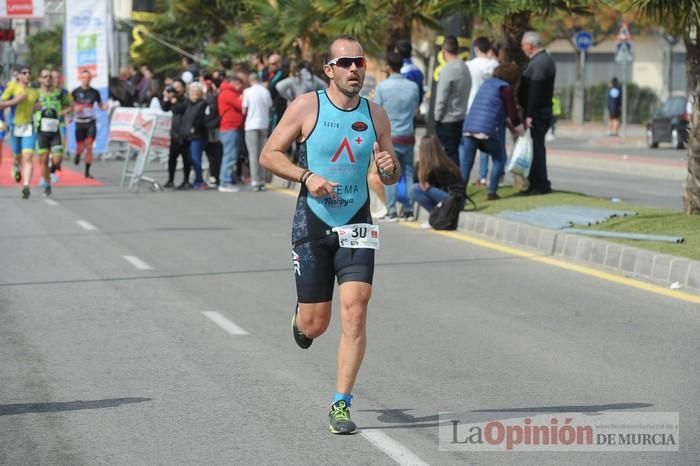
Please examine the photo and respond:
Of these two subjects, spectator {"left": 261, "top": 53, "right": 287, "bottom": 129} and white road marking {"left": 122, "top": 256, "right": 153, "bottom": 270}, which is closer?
white road marking {"left": 122, "top": 256, "right": 153, "bottom": 270}

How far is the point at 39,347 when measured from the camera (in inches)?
382

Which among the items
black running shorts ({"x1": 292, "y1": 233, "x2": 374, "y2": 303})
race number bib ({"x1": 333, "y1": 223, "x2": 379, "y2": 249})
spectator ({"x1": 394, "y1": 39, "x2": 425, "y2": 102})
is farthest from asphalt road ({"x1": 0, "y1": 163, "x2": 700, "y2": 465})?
spectator ({"x1": 394, "y1": 39, "x2": 425, "y2": 102})

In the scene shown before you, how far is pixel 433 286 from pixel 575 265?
6.33ft

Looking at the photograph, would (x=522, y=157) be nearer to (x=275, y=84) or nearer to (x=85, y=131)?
(x=275, y=84)

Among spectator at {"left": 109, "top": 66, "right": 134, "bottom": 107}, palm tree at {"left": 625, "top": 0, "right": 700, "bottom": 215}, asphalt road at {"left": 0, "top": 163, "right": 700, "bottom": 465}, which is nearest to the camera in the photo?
asphalt road at {"left": 0, "top": 163, "right": 700, "bottom": 465}

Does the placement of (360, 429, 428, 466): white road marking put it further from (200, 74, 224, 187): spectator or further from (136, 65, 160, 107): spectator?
(136, 65, 160, 107): spectator

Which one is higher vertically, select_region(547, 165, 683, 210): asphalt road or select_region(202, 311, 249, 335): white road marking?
select_region(202, 311, 249, 335): white road marking

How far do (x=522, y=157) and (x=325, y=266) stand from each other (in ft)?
36.7

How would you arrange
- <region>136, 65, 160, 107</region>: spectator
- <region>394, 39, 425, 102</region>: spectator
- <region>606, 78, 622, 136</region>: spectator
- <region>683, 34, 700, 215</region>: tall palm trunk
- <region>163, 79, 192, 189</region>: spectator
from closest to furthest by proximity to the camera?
1. <region>683, 34, 700, 215</region>: tall palm trunk
2. <region>394, 39, 425, 102</region>: spectator
3. <region>163, 79, 192, 189</region>: spectator
4. <region>136, 65, 160, 107</region>: spectator
5. <region>606, 78, 622, 136</region>: spectator

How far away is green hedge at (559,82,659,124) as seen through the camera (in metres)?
66.7

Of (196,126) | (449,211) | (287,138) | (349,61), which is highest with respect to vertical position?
(349,61)

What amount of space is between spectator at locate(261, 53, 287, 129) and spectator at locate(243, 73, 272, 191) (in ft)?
1.20

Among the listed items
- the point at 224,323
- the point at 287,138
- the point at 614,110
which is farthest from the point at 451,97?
the point at 614,110

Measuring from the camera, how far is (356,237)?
7.33m
